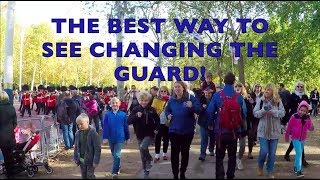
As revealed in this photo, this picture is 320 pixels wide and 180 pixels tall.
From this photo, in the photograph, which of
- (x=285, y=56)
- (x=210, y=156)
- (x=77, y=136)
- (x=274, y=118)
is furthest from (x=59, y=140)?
(x=285, y=56)

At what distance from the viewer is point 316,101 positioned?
28.8m

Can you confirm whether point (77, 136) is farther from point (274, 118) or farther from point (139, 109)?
point (274, 118)

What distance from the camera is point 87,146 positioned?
25.3ft

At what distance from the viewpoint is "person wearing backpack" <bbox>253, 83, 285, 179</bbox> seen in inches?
332

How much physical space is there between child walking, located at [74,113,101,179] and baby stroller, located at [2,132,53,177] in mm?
2290

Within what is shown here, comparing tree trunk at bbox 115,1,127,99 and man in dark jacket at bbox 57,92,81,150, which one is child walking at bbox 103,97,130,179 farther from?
man in dark jacket at bbox 57,92,81,150

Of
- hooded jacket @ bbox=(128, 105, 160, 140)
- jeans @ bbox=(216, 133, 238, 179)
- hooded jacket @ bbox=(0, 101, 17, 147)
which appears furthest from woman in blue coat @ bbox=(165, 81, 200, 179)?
hooded jacket @ bbox=(0, 101, 17, 147)

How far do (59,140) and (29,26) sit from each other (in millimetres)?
55731

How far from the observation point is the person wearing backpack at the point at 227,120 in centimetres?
735

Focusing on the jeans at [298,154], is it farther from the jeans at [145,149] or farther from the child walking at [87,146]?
the child walking at [87,146]

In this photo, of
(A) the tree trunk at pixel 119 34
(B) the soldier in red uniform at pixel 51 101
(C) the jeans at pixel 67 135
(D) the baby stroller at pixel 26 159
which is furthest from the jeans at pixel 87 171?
(B) the soldier in red uniform at pixel 51 101

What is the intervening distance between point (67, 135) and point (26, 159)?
3415 mm

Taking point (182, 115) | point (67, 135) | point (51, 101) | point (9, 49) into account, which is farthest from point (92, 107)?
point (51, 101)

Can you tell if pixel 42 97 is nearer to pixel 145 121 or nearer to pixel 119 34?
pixel 119 34
